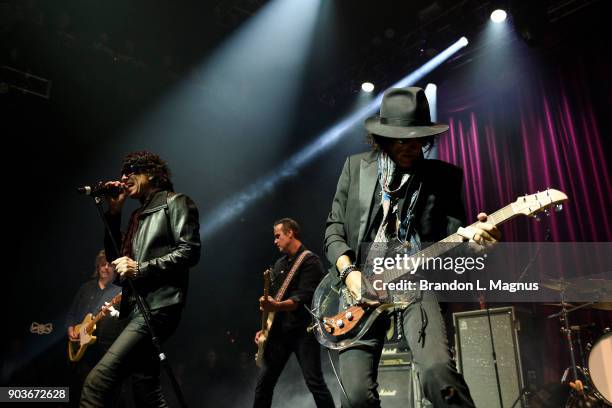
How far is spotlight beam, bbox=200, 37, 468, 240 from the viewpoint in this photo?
9.01m

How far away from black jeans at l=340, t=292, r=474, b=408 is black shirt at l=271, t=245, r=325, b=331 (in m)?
2.54

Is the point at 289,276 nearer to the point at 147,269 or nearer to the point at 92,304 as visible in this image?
the point at 147,269

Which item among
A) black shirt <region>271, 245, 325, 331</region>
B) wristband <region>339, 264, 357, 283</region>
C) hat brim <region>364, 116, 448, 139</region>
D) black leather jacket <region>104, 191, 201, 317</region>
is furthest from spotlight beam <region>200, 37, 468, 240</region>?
wristband <region>339, 264, 357, 283</region>

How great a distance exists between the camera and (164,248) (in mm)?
3498

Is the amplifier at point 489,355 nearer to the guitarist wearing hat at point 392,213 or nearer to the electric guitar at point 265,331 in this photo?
the electric guitar at point 265,331

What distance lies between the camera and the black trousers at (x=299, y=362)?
4.66m

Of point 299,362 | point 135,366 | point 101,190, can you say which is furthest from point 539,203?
point 299,362

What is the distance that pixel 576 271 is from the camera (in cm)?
706

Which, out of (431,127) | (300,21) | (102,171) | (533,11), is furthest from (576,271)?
(102,171)

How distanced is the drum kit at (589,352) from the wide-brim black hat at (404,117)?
3574 mm

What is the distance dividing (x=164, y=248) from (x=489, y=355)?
150 inches

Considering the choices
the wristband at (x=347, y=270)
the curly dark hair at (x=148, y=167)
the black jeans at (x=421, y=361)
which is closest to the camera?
the black jeans at (x=421, y=361)

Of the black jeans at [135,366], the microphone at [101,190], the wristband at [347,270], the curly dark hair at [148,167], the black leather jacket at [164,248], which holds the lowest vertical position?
the black jeans at [135,366]

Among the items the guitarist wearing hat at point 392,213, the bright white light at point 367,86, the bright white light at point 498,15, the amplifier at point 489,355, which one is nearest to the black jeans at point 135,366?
the guitarist wearing hat at point 392,213
